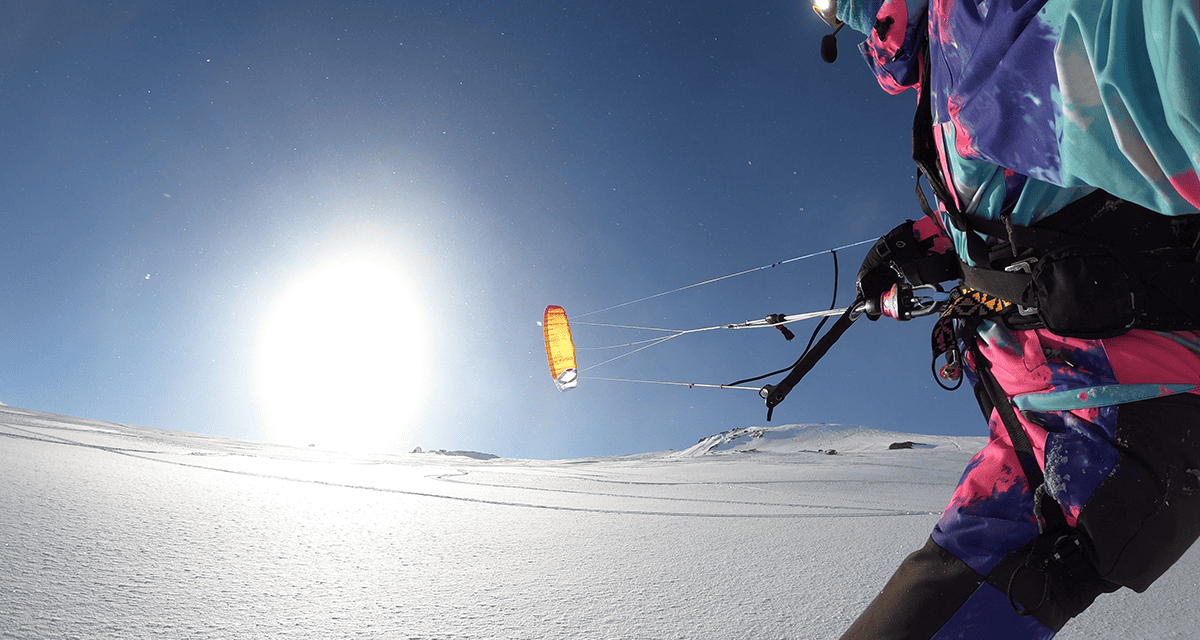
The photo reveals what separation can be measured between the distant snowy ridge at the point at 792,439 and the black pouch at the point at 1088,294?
2732 cm

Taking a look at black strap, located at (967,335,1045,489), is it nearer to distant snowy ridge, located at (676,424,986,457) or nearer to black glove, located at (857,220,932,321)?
black glove, located at (857,220,932,321)

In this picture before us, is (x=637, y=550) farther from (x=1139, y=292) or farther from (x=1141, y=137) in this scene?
(x=1141, y=137)

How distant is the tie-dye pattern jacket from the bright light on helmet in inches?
7.9

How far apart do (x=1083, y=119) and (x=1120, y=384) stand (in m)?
0.50

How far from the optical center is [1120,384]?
786 mm

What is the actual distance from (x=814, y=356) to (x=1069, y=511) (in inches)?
33.8

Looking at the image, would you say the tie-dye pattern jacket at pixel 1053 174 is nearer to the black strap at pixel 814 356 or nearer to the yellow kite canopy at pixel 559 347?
the black strap at pixel 814 356

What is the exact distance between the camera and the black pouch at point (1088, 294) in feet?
2.54

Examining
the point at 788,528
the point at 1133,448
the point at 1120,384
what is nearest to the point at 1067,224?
the point at 1120,384

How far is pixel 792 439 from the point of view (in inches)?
1213

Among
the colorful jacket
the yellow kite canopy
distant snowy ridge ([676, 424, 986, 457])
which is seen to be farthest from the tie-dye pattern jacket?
distant snowy ridge ([676, 424, 986, 457])

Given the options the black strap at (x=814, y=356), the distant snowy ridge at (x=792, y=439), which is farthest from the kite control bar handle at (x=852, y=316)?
the distant snowy ridge at (x=792, y=439)

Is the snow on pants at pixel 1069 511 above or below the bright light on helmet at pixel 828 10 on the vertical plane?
below

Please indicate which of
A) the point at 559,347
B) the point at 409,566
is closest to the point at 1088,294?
the point at 409,566
